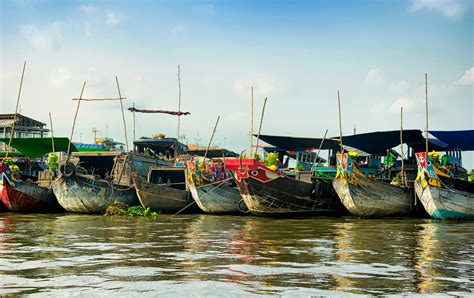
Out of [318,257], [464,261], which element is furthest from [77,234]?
[464,261]

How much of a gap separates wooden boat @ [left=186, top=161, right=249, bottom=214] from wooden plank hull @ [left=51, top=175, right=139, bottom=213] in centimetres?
302

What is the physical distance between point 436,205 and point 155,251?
1183cm

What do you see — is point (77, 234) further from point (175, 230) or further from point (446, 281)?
point (446, 281)

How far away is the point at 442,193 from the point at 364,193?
2554 millimetres

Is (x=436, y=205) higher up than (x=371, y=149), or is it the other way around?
(x=371, y=149)

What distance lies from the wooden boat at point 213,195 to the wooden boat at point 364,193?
385 centimetres

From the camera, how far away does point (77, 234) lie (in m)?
11.8

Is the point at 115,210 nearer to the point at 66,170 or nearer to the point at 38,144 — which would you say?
the point at 66,170

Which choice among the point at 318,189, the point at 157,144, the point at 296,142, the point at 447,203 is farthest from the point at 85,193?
the point at 447,203

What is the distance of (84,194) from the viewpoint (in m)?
19.6

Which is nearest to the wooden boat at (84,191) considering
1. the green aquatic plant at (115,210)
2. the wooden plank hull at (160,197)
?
the green aquatic plant at (115,210)

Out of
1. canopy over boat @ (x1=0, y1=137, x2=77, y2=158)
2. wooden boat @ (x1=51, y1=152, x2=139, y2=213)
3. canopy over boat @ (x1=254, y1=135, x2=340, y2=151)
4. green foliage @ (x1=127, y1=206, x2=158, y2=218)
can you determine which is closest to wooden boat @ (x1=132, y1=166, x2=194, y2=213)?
green foliage @ (x1=127, y1=206, x2=158, y2=218)

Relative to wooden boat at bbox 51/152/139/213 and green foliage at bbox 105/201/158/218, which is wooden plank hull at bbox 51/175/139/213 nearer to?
wooden boat at bbox 51/152/139/213

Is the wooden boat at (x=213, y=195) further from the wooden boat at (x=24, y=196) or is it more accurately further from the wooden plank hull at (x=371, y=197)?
the wooden boat at (x=24, y=196)
